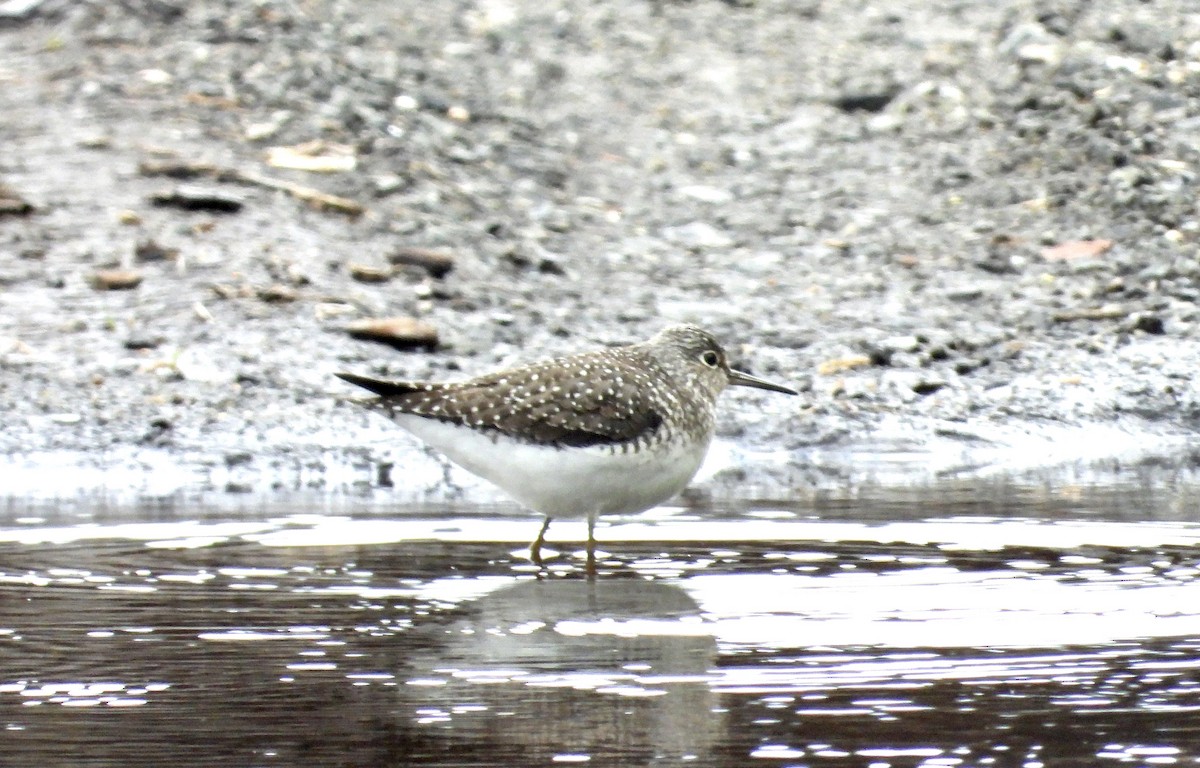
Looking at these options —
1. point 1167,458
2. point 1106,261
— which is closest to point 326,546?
point 1167,458

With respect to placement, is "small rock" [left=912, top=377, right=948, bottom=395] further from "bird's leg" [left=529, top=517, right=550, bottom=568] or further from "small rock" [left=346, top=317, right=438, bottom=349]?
"bird's leg" [left=529, top=517, right=550, bottom=568]

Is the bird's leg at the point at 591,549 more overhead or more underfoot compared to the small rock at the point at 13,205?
more underfoot

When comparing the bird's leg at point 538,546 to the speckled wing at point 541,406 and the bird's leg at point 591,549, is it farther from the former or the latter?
the speckled wing at point 541,406

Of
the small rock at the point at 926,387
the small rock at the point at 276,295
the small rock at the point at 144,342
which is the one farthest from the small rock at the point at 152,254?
the small rock at the point at 926,387

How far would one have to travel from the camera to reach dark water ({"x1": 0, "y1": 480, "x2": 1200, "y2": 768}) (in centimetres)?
492

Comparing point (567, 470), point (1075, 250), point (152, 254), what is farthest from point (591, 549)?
point (1075, 250)

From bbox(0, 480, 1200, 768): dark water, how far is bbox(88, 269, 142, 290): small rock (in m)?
2.87

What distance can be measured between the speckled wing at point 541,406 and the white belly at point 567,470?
51 mm

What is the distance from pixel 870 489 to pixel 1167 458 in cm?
182

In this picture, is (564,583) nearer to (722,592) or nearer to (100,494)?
(722,592)

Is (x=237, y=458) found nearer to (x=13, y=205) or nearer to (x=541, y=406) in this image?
(x=541, y=406)

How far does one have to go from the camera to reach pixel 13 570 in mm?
7211

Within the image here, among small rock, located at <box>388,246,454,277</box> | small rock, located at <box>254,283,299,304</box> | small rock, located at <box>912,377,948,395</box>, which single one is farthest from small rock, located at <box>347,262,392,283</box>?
small rock, located at <box>912,377,948,395</box>

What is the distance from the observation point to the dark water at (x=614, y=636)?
4.92 meters
